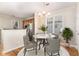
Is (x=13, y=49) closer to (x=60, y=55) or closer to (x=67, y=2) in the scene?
(x=60, y=55)

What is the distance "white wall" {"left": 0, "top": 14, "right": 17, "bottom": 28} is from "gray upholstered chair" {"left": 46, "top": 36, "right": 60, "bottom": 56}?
2.77 ft

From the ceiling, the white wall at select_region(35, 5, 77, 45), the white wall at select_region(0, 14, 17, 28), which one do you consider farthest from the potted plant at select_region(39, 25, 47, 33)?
the white wall at select_region(0, 14, 17, 28)

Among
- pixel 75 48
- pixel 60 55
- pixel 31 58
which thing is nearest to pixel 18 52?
pixel 31 58

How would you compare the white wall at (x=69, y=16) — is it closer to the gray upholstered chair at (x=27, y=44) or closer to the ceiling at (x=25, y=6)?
the ceiling at (x=25, y=6)

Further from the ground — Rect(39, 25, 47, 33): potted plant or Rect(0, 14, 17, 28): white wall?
Rect(0, 14, 17, 28): white wall

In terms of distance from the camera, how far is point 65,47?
84.0 inches

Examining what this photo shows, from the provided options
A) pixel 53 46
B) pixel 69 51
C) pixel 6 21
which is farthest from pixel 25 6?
pixel 69 51

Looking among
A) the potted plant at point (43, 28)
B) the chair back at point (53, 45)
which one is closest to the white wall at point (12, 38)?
the potted plant at point (43, 28)

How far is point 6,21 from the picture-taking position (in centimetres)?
211

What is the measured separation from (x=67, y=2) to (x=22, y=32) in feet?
3.51

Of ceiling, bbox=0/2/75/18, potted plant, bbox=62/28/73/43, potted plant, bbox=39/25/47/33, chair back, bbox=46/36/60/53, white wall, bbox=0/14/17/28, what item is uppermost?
ceiling, bbox=0/2/75/18

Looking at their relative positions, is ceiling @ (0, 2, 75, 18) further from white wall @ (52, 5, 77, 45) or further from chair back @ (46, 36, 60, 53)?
chair back @ (46, 36, 60, 53)

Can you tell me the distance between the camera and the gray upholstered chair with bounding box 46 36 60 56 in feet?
6.97

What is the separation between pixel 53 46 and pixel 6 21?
1095mm
